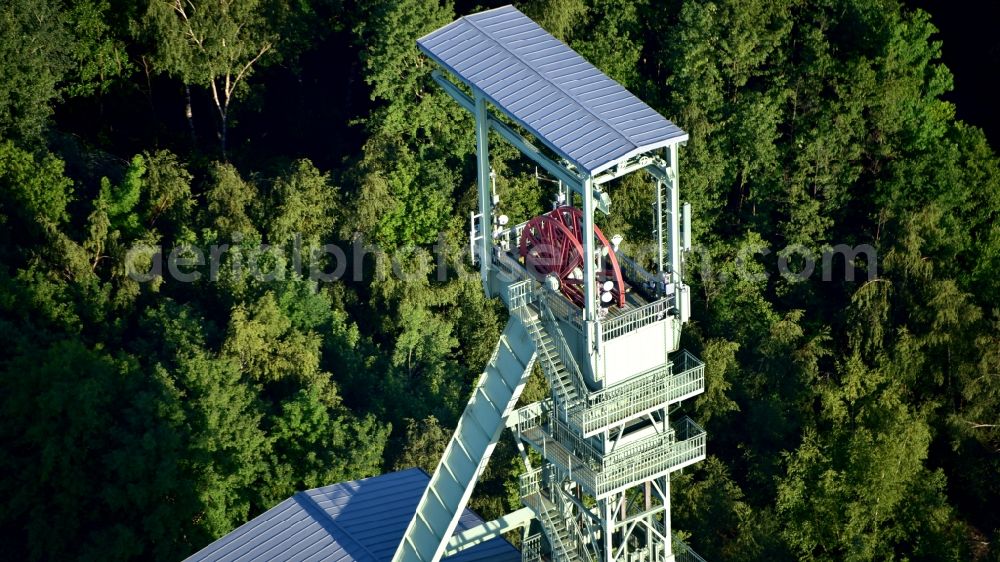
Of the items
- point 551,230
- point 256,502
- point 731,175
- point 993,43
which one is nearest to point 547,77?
point 551,230

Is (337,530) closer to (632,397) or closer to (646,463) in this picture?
(646,463)

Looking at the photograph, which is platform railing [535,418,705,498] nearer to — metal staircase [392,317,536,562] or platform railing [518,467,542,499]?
metal staircase [392,317,536,562]

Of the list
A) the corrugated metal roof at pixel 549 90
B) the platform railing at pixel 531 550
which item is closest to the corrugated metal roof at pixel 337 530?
the platform railing at pixel 531 550

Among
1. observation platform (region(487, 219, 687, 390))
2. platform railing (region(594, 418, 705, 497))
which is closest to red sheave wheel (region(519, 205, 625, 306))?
observation platform (region(487, 219, 687, 390))

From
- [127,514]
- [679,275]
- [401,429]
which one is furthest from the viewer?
[401,429]

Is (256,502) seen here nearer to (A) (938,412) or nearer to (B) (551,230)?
(B) (551,230)

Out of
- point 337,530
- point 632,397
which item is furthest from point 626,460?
point 337,530
